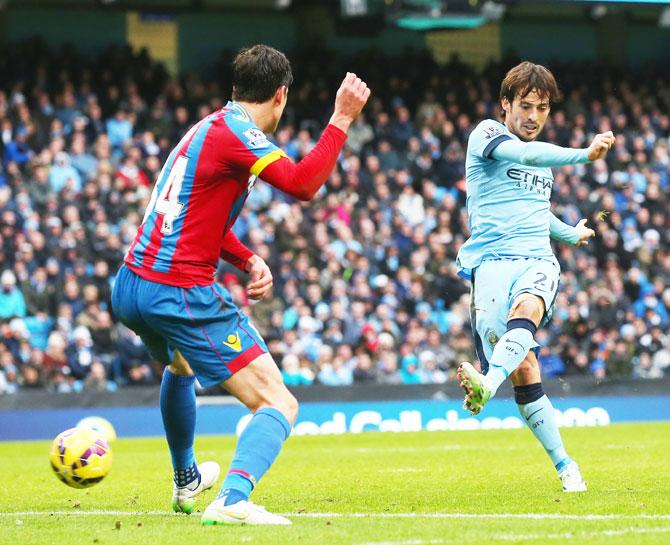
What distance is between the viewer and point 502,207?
8.83 metres

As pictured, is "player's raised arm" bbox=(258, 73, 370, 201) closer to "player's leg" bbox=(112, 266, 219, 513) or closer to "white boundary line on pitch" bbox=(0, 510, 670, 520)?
"player's leg" bbox=(112, 266, 219, 513)

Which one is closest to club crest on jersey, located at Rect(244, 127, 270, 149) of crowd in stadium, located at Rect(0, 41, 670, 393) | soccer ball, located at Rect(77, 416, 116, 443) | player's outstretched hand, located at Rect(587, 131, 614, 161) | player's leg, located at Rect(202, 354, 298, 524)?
player's leg, located at Rect(202, 354, 298, 524)

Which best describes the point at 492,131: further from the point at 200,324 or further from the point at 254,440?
the point at 254,440

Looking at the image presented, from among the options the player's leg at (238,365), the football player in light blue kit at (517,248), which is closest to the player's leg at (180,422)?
the player's leg at (238,365)

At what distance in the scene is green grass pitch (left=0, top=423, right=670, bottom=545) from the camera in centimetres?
625

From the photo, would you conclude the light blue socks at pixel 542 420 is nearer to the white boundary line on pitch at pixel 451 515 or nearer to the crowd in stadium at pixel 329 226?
the white boundary line on pitch at pixel 451 515

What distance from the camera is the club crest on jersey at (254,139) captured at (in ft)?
22.0

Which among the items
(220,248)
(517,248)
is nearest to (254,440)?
(220,248)

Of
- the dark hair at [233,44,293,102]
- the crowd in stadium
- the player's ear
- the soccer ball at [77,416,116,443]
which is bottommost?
the soccer ball at [77,416,116,443]

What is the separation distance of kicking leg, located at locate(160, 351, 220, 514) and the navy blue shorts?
0.78 metres

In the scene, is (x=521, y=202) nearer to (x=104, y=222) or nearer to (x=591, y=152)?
(x=591, y=152)

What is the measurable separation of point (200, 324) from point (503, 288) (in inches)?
104

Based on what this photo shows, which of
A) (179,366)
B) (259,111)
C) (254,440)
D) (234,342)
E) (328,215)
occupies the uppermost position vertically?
(259,111)

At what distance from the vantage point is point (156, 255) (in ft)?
22.5
